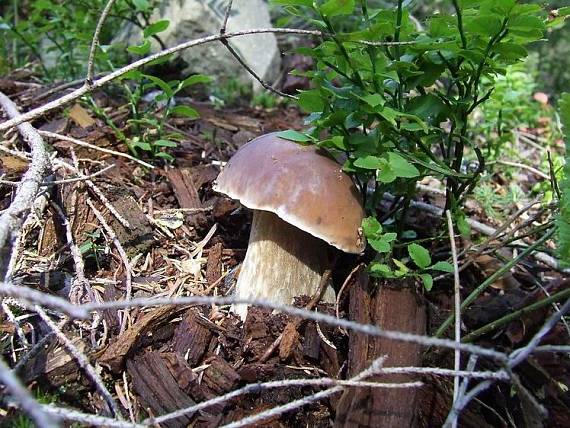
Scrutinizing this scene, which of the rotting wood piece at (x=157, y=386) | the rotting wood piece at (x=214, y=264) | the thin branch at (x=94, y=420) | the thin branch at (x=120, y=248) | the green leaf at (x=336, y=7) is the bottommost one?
the rotting wood piece at (x=214, y=264)

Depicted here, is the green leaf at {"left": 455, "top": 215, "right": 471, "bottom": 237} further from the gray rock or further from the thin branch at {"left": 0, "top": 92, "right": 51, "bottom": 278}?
the gray rock

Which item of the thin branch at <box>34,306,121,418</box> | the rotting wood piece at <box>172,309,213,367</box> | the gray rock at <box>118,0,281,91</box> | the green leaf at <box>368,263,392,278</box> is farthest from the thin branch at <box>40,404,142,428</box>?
the gray rock at <box>118,0,281,91</box>

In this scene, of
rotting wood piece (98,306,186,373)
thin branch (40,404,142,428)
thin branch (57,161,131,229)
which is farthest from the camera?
thin branch (57,161,131,229)

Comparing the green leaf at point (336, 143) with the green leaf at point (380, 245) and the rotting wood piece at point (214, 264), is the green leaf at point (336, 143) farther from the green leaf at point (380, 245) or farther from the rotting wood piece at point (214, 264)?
the rotting wood piece at point (214, 264)

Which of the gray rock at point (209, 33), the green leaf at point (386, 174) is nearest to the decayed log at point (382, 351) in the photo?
the green leaf at point (386, 174)

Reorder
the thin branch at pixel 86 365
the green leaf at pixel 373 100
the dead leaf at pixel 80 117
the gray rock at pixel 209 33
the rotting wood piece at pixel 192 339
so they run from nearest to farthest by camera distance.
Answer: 1. the thin branch at pixel 86 365
2. the green leaf at pixel 373 100
3. the rotting wood piece at pixel 192 339
4. the dead leaf at pixel 80 117
5. the gray rock at pixel 209 33

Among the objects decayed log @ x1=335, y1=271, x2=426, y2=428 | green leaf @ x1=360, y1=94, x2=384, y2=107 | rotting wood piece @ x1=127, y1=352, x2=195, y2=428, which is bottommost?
rotting wood piece @ x1=127, y1=352, x2=195, y2=428

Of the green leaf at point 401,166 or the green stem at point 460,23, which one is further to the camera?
the green leaf at point 401,166

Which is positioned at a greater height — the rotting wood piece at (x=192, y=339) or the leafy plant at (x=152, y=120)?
the leafy plant at (x=152, y=120)
